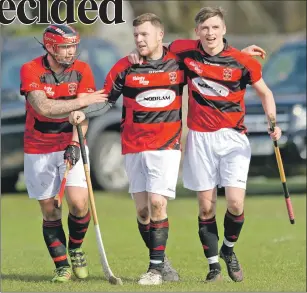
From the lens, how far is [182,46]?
12719 mm

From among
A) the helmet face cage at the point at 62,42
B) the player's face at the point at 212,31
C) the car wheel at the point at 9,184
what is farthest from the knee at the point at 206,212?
the car wheel at the point at 9,184

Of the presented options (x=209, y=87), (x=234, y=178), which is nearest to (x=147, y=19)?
(x=209, y=87)

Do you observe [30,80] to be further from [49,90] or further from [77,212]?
[77,212]

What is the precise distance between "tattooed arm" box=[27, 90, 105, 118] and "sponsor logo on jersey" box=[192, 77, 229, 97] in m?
0.80

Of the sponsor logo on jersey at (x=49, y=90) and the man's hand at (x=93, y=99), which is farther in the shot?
the sponsor logo on jersey at (x=49, y=90)

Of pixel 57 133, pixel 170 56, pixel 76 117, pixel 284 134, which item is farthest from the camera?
pixel 284 134

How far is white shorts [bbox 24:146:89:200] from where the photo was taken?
12852 millimetres

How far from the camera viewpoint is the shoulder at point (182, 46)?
12.7 metres

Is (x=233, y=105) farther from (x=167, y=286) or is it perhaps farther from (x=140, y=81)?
(x=167, y=286)

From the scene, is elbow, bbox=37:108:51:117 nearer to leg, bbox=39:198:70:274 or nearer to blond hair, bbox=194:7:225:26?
leg, bbox=39:198:70:274

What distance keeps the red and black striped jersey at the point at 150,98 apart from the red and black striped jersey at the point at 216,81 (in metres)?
0.12

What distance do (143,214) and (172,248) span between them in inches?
133

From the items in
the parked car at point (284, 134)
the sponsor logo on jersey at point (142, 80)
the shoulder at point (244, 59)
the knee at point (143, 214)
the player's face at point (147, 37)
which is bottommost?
the parked car at point (284, 134)

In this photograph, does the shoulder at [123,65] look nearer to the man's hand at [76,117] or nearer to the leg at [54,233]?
the man's hand at [76,117]
